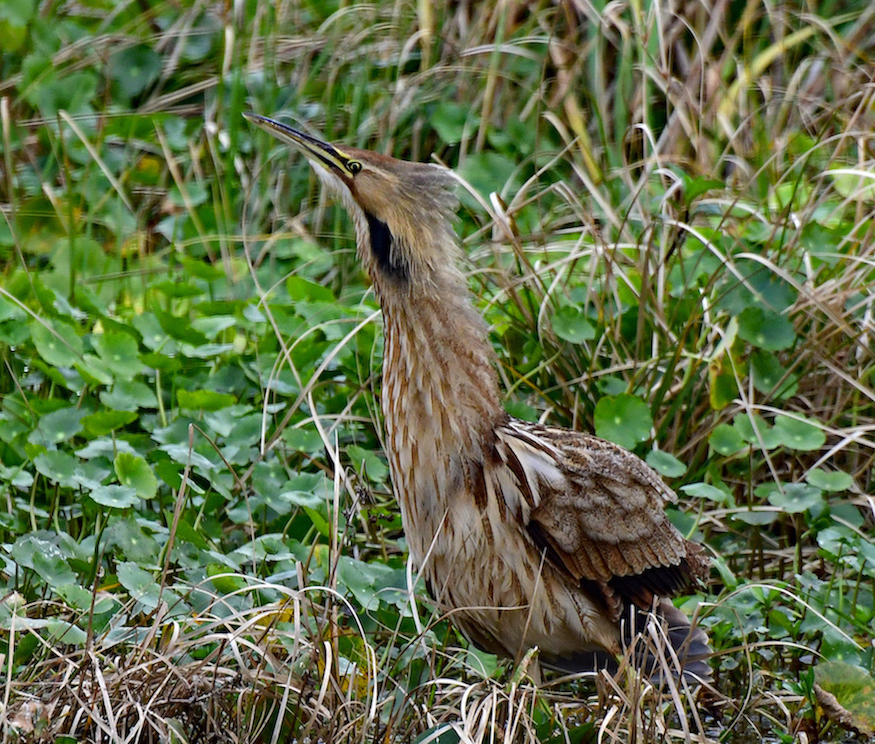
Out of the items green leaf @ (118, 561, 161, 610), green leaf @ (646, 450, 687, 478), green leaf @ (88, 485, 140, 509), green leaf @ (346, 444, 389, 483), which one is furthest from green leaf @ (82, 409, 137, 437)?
green leaf @ (646, 450, 687, 478)

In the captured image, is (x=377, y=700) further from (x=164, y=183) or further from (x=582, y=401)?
(x=164, y=183)

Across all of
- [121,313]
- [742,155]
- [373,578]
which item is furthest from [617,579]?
[742,155]

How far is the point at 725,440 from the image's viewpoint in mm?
3021

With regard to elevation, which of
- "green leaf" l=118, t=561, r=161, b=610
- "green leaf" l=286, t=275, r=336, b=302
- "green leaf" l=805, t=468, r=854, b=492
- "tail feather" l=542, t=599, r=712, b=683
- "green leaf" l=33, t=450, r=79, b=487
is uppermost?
"green leaf" l=118, t=561, r=161, b=610

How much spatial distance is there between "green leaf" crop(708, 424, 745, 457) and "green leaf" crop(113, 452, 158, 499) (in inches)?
48.1

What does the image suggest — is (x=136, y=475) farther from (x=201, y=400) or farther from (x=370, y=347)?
(x=370, y=347)

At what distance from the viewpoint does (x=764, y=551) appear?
3.09 m

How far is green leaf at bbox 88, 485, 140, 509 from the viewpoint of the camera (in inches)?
102

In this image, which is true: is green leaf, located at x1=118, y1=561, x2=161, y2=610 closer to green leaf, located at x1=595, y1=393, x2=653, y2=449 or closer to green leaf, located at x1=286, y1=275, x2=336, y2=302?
green leaf, located at x1=595, y1=393, x2=653, y2=449

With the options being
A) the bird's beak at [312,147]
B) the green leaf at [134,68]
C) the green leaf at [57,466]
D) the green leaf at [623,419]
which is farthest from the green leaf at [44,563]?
the green leaf at [134,68]

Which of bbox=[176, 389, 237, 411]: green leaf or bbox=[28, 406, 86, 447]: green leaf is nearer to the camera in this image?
bbox=[28, 406, 86, 447]: green leaf

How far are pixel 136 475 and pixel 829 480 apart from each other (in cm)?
147

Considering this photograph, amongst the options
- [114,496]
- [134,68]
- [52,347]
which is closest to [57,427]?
[52,347]

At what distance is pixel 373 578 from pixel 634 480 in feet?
1.74
